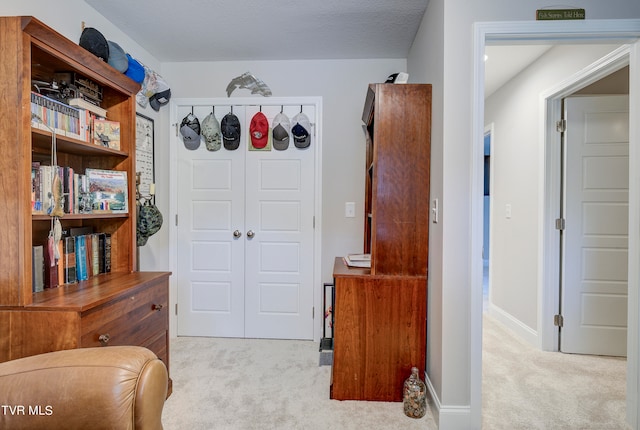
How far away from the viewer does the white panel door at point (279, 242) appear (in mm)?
2740

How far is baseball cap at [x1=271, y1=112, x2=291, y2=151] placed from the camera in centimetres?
259

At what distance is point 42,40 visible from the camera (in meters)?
1.29

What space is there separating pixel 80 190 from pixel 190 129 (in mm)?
1194

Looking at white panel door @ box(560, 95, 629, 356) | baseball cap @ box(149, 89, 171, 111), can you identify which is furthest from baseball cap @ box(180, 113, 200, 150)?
white panel door @ box(560, 95, 629, 356)

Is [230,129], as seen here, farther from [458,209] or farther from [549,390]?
[549,390]

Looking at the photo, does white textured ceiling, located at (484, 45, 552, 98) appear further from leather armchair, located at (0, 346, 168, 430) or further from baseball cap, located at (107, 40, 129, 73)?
leather armchair, located at (0, 346, 168, 430)

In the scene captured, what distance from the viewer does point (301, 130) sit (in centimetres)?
259

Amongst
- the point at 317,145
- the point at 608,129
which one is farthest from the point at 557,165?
the point at 317,145

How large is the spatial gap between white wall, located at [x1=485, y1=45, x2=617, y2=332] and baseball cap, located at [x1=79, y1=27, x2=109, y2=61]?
317 cm

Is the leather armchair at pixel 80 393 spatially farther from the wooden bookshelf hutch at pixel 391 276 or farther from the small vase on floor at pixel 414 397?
the small vase on floor at pixel 414 397

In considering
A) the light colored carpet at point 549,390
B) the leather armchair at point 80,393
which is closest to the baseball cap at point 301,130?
the leather armchair at point 80,393

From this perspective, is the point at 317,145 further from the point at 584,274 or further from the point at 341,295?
the point at 584,274

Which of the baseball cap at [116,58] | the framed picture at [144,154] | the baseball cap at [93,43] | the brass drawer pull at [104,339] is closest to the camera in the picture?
the brass drawer pull at [104,339]

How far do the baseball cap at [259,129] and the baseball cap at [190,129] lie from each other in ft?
1.53
